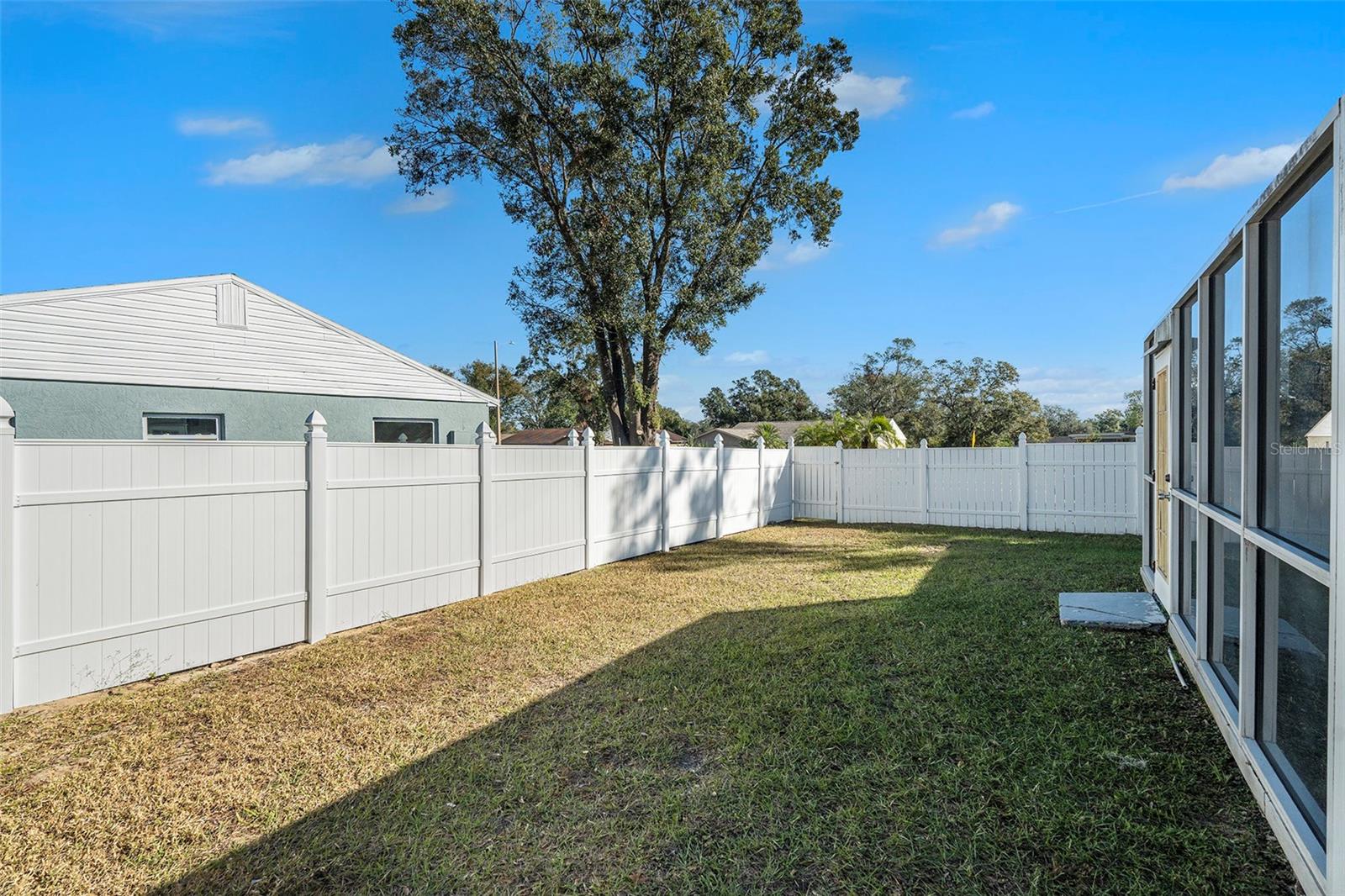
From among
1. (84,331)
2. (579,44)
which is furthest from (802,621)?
(579,44)

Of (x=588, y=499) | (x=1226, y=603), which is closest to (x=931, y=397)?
(x=588, y=499)

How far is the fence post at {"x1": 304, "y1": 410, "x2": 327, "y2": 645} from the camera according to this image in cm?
488

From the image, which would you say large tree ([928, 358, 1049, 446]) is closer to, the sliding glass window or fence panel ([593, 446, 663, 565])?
fence panel ([593, 446, 663, 565])

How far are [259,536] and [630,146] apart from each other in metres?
10.0

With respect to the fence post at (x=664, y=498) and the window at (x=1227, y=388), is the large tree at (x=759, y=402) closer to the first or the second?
the fence post at (x=664, y=498)

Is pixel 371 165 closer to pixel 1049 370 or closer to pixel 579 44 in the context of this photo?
pixel 579 44

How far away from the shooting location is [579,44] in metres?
11.7

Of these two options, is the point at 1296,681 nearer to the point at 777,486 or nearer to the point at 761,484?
the point at 761,484

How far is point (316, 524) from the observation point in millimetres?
4883

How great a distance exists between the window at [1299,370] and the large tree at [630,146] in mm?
10354

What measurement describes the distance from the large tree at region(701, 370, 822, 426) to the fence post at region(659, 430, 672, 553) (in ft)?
143

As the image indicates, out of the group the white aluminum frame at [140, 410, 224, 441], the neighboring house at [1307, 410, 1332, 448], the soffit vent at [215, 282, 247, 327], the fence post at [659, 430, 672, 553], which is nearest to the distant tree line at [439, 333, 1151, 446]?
the soffit vent at [215, 282, 247, 327]

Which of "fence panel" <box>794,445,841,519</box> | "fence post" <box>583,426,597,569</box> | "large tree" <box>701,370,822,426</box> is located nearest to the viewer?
"fence post" <box>583,426,597,569</box>

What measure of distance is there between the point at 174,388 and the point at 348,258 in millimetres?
8776
